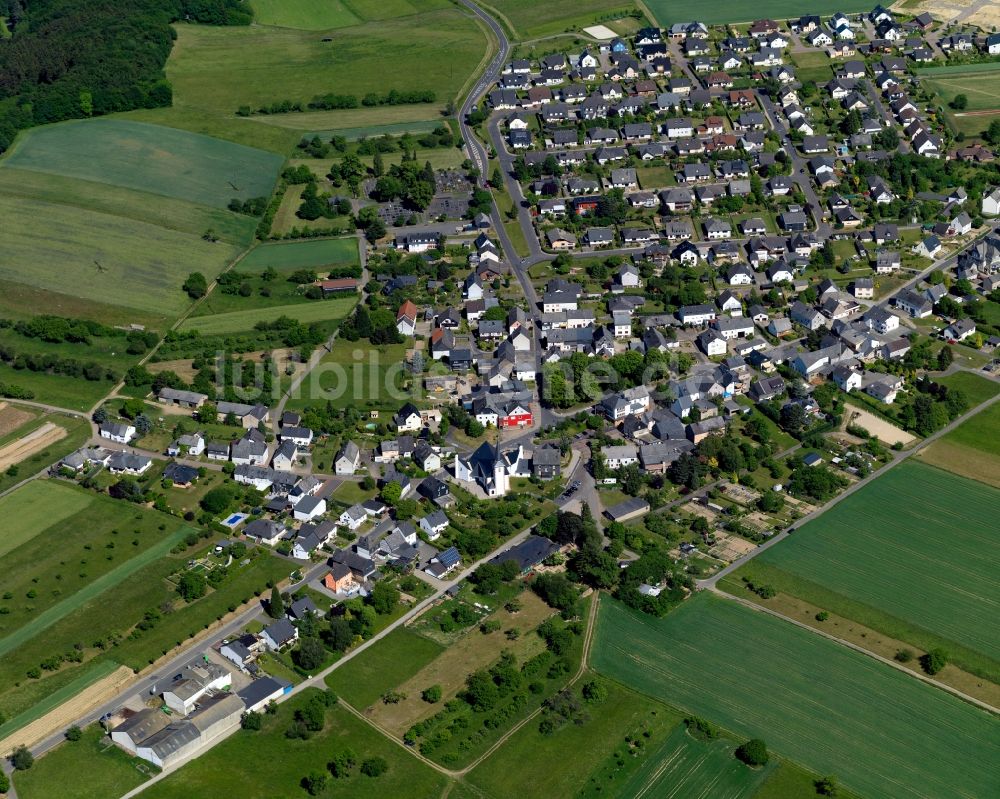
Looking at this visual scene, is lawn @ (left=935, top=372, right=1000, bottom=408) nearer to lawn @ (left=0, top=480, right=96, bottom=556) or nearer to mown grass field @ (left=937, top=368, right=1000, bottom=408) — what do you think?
mown grass field @ (left=937, top=368, right=1000, bottom=408)

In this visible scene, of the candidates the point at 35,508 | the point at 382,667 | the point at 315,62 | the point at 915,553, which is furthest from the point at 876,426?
the point at 315,62

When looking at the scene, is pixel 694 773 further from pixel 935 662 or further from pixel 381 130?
pixel 381 130

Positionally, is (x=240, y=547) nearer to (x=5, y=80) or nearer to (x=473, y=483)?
(x=473, y=483)

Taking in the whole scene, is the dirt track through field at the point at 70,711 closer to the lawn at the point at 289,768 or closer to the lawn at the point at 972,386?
the lawn at the point at 289,768

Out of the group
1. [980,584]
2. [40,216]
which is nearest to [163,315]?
[40,216]

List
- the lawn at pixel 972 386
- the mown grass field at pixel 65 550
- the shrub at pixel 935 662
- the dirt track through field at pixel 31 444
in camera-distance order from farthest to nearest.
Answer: the lawn at pixel 972 386 < the dirt track through field at pixel 31 444 < the mown grass field at pixel 65 550 < the shrub at pixel 935 662

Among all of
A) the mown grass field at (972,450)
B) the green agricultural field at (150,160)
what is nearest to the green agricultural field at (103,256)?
the green agricultural field at (150,160)
